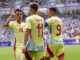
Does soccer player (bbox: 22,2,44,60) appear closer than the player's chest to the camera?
Yes

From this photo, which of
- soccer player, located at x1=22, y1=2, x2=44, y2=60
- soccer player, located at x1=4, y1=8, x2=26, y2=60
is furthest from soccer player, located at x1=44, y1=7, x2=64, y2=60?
soccer player, located at x1=22, y1=2, x2=44, y2=60

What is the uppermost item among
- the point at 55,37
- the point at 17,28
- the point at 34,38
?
the point at 17,28

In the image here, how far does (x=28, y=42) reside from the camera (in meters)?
6.51

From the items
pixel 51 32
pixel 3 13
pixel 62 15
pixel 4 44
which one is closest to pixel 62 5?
pixel 62 15

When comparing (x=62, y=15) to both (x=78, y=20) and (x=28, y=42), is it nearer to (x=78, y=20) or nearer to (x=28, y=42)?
(x=78, y=20)

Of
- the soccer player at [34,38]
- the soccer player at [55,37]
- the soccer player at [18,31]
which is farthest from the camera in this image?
the soccer player at [55,37]

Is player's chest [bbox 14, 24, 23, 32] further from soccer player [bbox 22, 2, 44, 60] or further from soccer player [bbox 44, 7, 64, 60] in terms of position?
soccer player [bbox 22, 2, 44, 60]

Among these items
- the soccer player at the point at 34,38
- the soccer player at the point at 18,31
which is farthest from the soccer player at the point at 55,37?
the soccer player at the point at 34,38

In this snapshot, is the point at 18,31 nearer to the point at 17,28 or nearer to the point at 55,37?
the point at 17,28

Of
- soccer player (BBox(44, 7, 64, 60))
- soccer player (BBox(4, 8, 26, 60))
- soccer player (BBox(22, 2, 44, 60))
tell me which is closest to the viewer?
soccer player (BBox(22, 2, 44, 60))

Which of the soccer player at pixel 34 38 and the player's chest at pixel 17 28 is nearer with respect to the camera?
the soccer player at pixel 34 38

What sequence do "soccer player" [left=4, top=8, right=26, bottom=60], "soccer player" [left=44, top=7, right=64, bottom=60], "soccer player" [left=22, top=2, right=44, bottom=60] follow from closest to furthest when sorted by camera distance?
"soccer player" [left=22, top=2, right=44, bottom=60]
"soccer player" [left=4, top=8, right=26, bottom=60]
"soccer player" [left=44, top=7, right=64, bottom=60]

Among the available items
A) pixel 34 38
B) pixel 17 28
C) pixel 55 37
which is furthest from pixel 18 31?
pixel 34 38

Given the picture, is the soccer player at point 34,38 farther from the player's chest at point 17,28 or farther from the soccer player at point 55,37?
the player's chest at point 17,28
